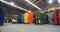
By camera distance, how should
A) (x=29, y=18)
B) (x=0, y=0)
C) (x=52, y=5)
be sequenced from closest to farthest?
1. (x=29, y=18)
2. (x=52, y=5)
3. (x=0, y=0)

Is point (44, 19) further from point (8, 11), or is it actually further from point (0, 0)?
point (8, 11)

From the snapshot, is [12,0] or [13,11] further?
[13,11]

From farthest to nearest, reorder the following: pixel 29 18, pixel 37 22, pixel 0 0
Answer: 1. pixel 0 0
2. pixel 29 18
3. pixel 37 22

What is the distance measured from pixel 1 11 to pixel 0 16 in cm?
36

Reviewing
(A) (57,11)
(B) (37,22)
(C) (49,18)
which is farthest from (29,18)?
(A) (57,11)

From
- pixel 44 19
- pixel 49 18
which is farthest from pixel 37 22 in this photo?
pixel 49 18

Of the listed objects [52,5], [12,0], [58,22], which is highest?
[12,0]

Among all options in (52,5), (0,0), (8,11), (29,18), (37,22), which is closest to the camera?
(37,22)

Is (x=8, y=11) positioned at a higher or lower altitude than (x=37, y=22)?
higher

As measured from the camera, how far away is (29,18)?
29.8 feet

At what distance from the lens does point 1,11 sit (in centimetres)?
722

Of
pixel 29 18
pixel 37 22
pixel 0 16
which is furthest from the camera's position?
pixel 29 18

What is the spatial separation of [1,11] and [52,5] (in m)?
7.90

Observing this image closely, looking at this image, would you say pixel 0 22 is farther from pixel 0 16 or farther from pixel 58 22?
pixel 58 22
